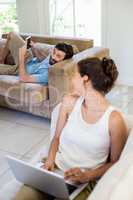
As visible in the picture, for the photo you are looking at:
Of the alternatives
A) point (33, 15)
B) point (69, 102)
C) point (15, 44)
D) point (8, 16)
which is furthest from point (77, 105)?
point (8, 16)

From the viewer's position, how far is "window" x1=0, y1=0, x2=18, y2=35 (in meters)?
4.46

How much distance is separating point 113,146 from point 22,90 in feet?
5.42

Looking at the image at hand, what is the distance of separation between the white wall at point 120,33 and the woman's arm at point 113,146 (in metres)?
2.60

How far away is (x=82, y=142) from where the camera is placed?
4.61ft

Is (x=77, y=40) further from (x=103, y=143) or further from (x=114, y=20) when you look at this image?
(x=103, y=143)

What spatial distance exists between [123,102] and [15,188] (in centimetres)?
180

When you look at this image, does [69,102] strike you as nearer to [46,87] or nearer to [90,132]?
[90,132]

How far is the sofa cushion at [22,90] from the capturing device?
9.15ft

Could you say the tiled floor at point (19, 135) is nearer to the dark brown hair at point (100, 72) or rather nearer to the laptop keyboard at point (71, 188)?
the laptop keyboard at point (71, 188)

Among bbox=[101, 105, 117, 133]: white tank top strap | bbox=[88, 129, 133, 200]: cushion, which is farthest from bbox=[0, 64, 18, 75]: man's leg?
bbox=[88, 129, 133, 200]: cushion

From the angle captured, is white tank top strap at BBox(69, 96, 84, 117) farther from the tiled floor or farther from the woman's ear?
the tiled floor

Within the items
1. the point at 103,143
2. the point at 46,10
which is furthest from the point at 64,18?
the point at 103,143

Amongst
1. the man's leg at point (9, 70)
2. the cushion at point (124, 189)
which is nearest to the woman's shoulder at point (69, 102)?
the cushion at point (124, 189)

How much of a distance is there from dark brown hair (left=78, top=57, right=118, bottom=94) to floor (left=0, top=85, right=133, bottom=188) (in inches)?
46.7
